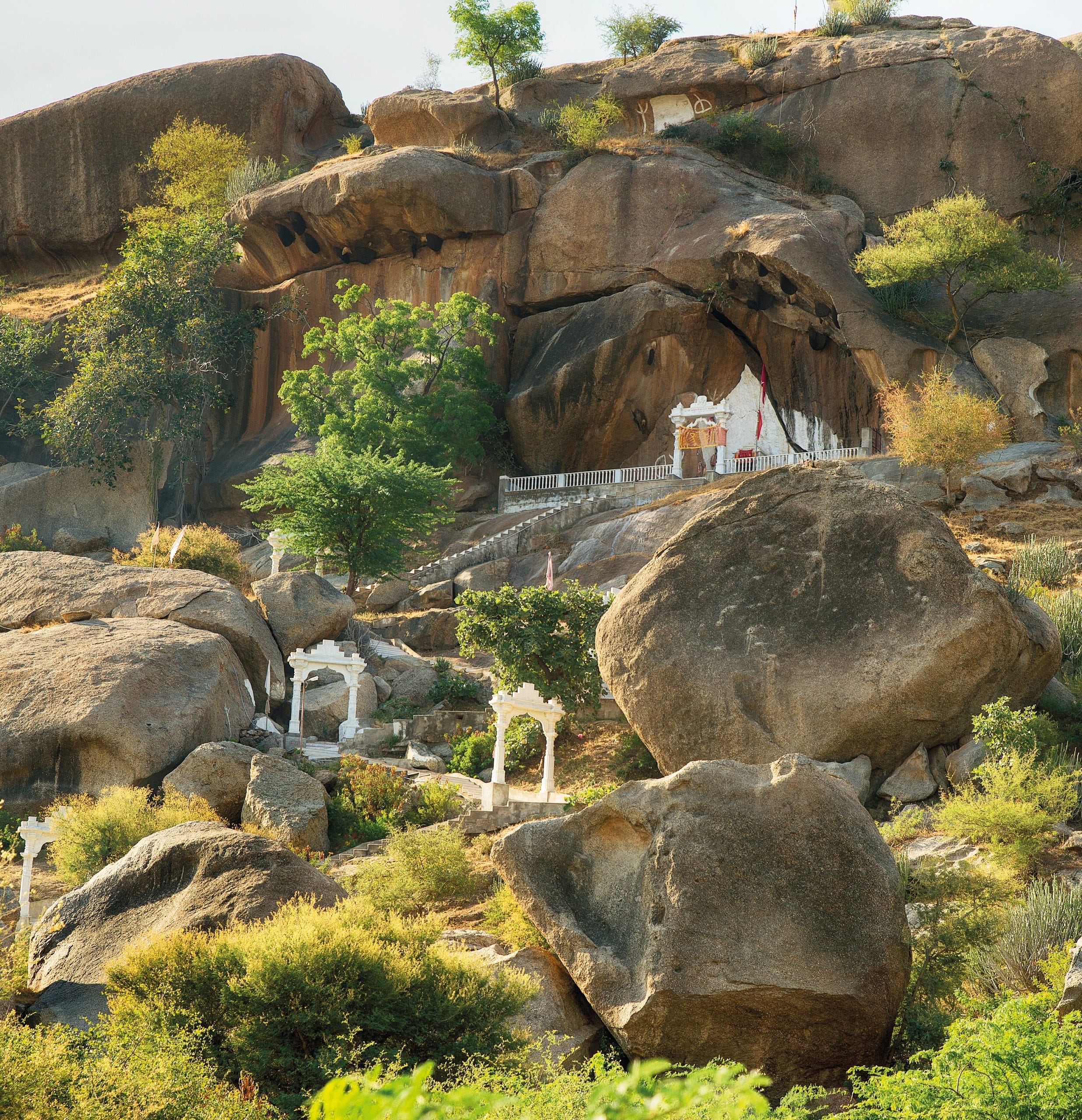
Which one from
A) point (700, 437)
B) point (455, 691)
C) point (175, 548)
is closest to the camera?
point (455, 691)

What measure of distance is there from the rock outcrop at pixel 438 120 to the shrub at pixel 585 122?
207cm

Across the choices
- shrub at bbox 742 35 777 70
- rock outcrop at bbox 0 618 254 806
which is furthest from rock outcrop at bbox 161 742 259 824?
shrub at bbox 742 35 777 70

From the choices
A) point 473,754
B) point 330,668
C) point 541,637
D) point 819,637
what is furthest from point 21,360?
point 819,637

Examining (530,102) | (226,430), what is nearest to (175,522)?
(226,430)

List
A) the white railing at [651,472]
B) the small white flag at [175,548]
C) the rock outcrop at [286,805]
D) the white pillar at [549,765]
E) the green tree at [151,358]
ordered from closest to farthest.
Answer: the rock outcrop at [286,805]
the white pillar at [549,765]
the small white flag at [175,548]
the white railing at [651,472]
the green tree at [151,358]

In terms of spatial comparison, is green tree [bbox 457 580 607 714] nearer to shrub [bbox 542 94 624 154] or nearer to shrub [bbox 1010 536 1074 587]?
shrub [bbox 1010 536 1074 587]

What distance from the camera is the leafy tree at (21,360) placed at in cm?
3894

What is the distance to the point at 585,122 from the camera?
38.3 m

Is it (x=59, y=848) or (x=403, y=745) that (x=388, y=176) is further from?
(x=59, y=848)

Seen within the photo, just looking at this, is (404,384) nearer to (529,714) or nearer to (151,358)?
(151,358)

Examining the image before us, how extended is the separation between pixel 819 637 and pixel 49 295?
3855cm

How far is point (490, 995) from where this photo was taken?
28.4 feet

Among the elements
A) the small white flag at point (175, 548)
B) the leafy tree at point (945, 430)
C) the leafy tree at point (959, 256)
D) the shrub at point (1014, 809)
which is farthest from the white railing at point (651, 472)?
the shrub at point (1014, 809)

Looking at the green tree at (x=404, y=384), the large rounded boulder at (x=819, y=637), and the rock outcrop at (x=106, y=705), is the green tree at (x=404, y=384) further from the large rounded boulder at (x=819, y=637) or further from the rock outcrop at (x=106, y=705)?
the large rounded boulder at (x=819, y=637)
